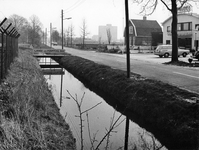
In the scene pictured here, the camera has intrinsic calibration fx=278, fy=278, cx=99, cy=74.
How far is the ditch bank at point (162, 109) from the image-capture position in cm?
653

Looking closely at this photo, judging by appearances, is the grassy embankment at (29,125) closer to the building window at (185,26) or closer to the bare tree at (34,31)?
the building window at (185,26)

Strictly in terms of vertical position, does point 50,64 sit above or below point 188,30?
below

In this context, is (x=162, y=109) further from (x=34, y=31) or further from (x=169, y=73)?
(x=34, y=31)

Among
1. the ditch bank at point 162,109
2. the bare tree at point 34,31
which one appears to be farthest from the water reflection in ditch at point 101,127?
the bare tree at point 34,31

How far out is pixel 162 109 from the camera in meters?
8.14

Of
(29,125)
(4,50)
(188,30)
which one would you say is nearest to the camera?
(29,125)

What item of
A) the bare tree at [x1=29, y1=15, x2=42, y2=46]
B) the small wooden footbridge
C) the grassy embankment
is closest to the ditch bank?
the grassy embankment

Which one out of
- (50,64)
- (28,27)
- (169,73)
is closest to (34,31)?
(28,27)

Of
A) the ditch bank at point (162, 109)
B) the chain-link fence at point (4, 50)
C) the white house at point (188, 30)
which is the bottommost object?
the ditch bank at point (162, 109)

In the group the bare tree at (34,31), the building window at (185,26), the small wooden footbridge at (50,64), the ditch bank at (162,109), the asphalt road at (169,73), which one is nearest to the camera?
the ditch bank at (162,109)

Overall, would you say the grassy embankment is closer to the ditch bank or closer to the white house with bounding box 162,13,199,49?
the ditch bank

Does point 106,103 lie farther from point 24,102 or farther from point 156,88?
point 24,102

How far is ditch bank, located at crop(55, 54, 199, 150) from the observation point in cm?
653

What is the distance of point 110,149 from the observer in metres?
6.32
